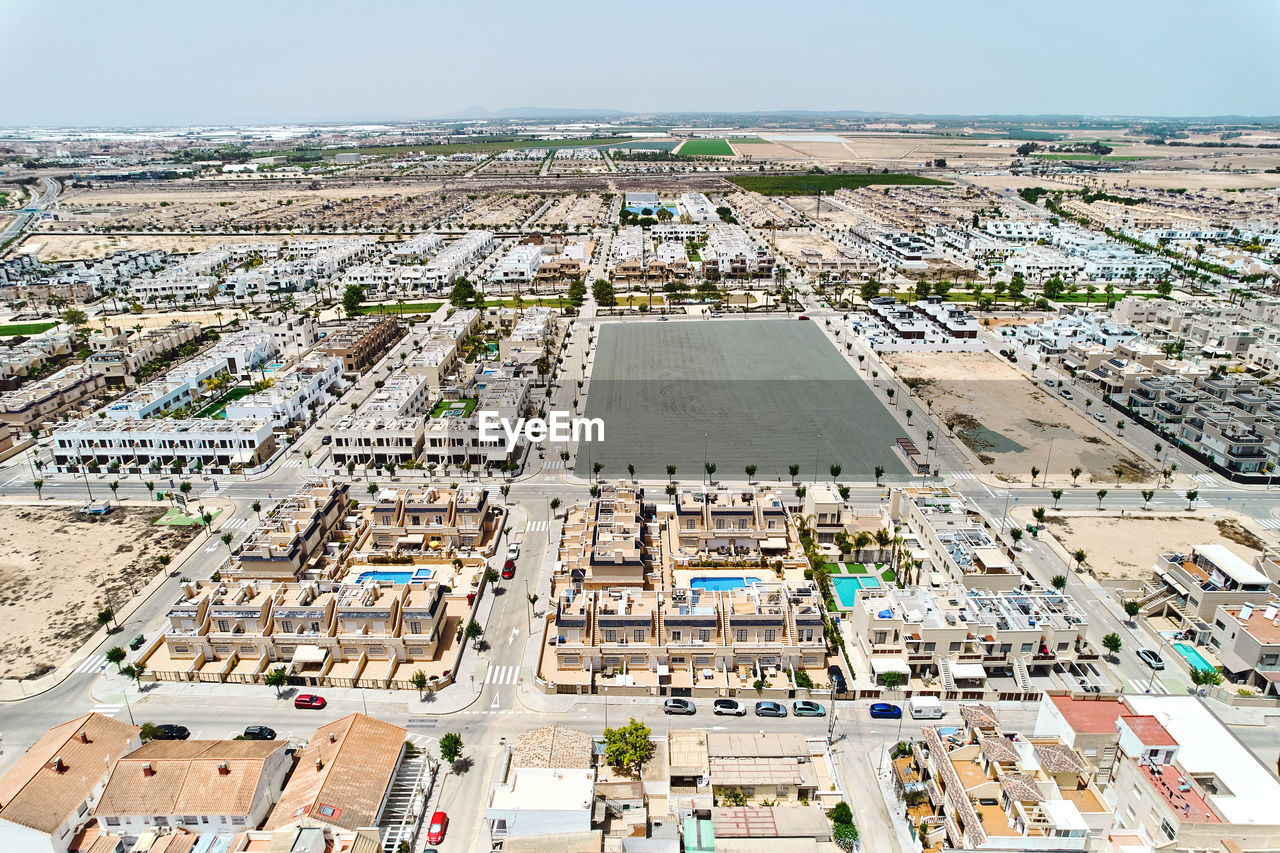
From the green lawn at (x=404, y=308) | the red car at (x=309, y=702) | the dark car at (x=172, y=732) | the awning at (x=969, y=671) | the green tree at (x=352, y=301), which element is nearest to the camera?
the dark car at (x=172, y=732)

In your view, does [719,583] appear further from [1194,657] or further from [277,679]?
[1194,657]

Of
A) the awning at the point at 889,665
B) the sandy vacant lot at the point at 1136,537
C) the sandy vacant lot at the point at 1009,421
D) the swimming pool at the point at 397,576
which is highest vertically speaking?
the sandy vacant lot at the point at 1009,421

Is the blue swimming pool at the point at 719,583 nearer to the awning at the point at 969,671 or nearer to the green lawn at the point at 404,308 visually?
the awning at the point at 969,671

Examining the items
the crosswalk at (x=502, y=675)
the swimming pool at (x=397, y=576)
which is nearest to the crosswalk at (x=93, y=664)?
the swimming pool at (x=397, y=576)

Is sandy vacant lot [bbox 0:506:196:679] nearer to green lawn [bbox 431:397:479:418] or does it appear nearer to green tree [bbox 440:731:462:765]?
green tree [bbox 440:731:462:765]

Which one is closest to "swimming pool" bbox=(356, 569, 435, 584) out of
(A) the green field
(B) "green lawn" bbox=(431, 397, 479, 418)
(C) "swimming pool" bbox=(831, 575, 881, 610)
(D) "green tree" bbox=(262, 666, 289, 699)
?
(D) "green tree" bbox=(262, 666, 289, 699)

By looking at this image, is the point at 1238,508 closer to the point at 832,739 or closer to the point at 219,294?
the point at 832,739

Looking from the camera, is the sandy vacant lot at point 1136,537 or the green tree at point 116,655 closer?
the green tree at point 116,655
